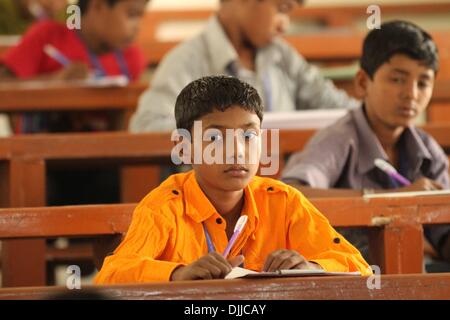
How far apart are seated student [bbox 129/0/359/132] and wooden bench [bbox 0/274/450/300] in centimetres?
159

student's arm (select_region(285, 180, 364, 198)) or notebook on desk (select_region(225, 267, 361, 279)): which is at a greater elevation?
student's arm (select_region(285, 180, 364, 198))

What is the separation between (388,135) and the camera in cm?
262

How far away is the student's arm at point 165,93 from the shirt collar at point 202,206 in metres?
1.08

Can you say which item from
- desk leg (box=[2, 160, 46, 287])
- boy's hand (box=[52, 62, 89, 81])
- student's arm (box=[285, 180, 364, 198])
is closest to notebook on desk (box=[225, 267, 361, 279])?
student's arm (box=[285, 180, 364, 198])

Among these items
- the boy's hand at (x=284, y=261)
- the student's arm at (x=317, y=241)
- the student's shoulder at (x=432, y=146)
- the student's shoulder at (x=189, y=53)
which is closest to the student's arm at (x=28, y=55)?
the student's shoulder at (x=189, y=53)

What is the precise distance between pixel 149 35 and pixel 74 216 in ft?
10.4

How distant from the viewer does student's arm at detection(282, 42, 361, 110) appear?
3.38 meters

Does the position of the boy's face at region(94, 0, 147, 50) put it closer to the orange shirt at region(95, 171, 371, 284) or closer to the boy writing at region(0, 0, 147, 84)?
the boy writing at region(0, 0, 147, 84)

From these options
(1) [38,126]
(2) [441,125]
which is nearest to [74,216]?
(2) [441,125]

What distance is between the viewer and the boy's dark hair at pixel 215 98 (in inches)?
74.7

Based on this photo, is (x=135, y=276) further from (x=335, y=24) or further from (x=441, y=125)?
(x=335, y=24)

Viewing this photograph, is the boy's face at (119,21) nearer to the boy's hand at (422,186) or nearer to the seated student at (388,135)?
the seated student at (388,135)

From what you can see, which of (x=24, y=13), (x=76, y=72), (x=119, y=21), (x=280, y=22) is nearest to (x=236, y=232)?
(x=280, y=22)

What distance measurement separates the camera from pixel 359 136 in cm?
258
